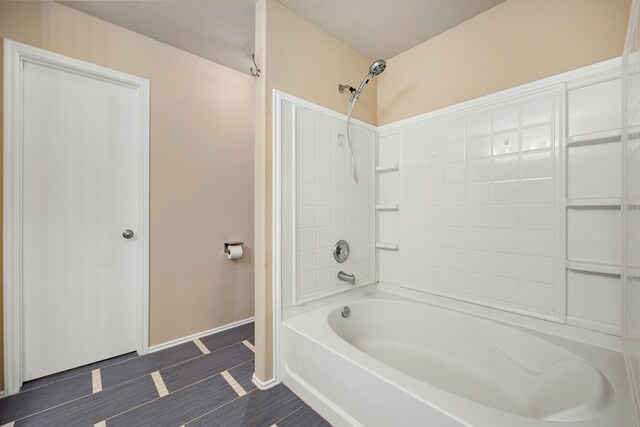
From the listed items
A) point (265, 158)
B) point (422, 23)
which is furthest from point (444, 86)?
point (265, 158)

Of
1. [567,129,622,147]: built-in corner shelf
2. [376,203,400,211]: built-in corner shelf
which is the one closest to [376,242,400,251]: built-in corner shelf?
[376,203,400,211]: built-in corner shelf

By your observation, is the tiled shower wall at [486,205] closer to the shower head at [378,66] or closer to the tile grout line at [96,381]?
the shower head at [378,66]

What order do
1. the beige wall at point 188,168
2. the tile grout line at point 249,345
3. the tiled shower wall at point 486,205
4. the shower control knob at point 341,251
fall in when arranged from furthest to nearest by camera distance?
the tile grout line at point 249,345 → the shower control knob at point 341,251 → the beige wall at point 188,168 → the tiled shower wall at point 486,205

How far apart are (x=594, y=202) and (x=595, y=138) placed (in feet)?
0.97

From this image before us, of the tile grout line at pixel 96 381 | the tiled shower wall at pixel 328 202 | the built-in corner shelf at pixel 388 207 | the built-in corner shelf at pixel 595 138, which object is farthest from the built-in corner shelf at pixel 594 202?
the tile grout line at pixel 96 381

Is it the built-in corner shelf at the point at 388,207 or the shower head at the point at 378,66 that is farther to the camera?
the built-in corner shelf at the point at 388,207

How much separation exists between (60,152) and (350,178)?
190 centimetres

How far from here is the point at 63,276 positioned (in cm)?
161

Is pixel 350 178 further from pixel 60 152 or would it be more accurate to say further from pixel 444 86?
pixel 60 152

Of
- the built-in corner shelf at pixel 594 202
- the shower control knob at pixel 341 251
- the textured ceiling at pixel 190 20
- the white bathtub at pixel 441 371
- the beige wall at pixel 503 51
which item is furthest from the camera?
the shower control knob at pixel 341 251

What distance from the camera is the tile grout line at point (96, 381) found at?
4.84 feet

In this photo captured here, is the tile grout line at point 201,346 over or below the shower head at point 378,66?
below

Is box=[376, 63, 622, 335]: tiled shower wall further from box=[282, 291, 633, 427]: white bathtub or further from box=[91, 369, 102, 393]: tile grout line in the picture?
box=[91, 369, 102, 393]: tile grout line

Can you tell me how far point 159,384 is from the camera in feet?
4.99
